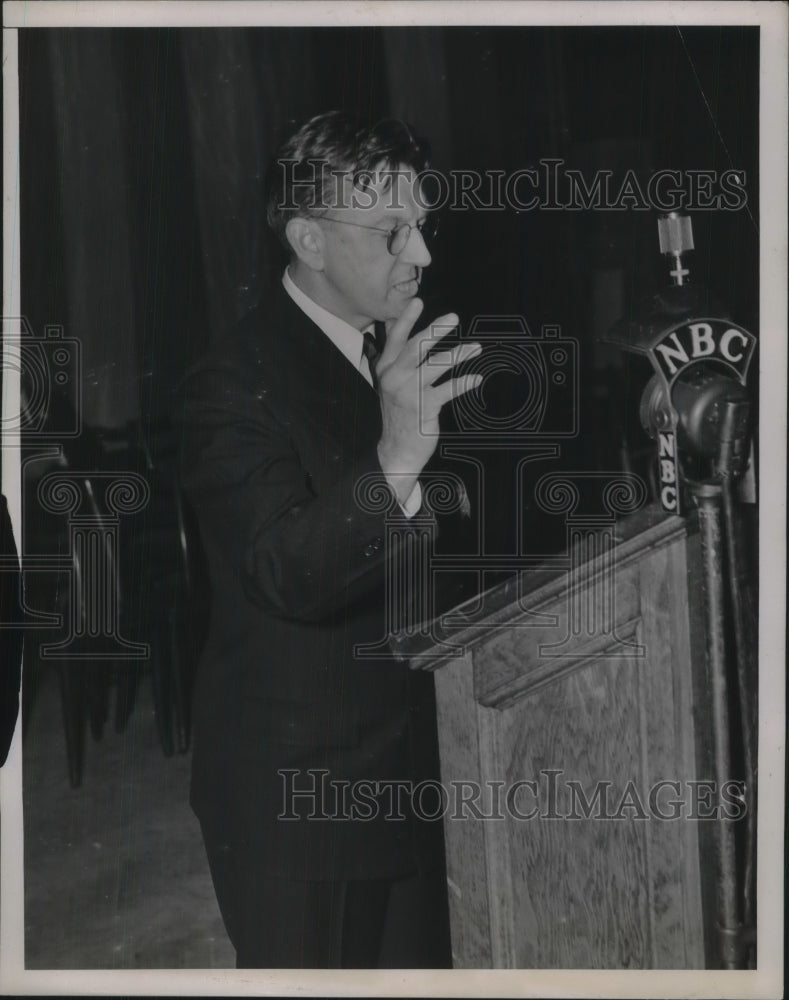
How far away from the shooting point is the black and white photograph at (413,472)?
1934mm

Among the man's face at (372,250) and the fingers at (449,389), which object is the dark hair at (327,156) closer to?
the man's face at (372,250)

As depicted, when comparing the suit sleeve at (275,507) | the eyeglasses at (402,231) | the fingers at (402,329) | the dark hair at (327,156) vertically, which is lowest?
the suit sleeve at (275,507)

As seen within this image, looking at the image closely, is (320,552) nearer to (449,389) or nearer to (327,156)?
(449,389)

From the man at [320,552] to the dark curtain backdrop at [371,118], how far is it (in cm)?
7

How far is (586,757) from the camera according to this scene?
1.95m

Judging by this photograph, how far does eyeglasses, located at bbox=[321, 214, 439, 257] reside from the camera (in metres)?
1.94

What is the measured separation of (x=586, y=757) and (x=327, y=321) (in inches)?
35.9

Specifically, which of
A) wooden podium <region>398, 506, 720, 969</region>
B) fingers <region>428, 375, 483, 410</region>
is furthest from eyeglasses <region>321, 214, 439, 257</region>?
wooden podium <region>398, 506, 720, 969</region>

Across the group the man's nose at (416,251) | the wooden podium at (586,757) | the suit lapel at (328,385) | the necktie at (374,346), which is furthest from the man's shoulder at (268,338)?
the wooden podium at (586,757)

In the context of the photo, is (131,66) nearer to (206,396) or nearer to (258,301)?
(258,301)

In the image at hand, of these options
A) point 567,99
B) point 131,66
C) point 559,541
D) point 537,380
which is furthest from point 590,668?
point 131,66

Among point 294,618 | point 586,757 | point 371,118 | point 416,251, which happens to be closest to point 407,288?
point 416,251

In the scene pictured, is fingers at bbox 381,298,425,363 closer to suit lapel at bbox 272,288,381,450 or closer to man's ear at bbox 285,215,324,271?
suit lapel at bbox 272,288,381,450

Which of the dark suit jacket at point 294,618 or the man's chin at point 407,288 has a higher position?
the man's chin at point 407,288
